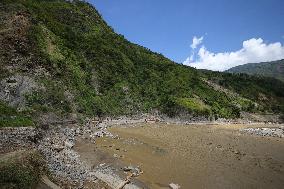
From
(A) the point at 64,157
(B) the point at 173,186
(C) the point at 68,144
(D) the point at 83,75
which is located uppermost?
(D) the point at 83,75

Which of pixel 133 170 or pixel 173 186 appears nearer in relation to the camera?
pixel 173 186

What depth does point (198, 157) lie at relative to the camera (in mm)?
39219

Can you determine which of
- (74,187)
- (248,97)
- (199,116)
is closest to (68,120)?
(74,187)

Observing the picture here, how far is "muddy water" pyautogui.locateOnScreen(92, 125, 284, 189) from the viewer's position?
31.7 meters

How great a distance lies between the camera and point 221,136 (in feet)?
183

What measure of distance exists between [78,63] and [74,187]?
4714 cm

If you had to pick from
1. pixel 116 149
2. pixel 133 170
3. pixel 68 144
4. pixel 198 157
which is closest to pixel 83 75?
pixel 68 144

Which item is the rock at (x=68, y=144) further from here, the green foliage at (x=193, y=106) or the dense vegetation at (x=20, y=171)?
the green foliage at (x=193, y=106)

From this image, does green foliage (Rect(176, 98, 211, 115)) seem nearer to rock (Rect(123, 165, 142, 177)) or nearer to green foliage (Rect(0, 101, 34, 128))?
green foliage (Rect(0, 101, 34, 128))

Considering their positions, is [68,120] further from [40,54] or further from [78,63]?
[78,63]

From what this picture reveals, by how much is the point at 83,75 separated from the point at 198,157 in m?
36.8

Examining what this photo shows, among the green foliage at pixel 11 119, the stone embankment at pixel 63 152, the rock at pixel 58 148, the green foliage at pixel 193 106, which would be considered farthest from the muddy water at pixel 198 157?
the green foliage at pixel 193 106

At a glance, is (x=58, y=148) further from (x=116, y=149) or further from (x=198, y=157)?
(x=198, y=157)

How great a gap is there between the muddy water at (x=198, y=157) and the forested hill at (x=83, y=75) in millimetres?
11510
